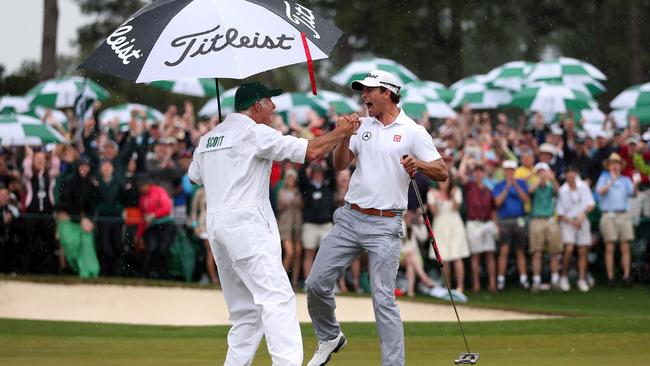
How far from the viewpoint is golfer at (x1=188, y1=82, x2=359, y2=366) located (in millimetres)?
7949

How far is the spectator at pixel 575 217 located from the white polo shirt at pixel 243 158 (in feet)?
36.4

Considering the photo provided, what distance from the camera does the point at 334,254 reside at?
356 inches

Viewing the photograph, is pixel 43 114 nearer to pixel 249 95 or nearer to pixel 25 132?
pixel 25 132

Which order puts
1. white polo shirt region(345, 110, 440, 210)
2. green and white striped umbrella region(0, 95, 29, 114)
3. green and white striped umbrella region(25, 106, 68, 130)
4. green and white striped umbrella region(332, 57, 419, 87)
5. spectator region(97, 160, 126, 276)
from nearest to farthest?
1. white polo shirt region(345, 110, 440, 210)
2. spectator region(97, 160, 126, 276)
3. green and white striped umbrella region(332, 57, 419, 87)
4. green and white striped umbrella region(0, 95, 29, 114)
5. green and white striped umbrella region(25, 106, 68, 130)

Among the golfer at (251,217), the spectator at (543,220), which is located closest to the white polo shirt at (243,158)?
the golfer at (251,217)

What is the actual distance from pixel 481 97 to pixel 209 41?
60.6 feet

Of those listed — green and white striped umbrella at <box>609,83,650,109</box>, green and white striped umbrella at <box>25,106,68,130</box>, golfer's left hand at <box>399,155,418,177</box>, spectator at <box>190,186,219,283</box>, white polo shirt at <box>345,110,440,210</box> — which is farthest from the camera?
green and white striped umbrella at <box>25,106,68,130</box>

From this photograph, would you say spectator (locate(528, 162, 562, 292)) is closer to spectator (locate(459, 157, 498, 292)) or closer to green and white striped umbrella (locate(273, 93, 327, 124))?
spectator (locate(459, 157, 498, 292))

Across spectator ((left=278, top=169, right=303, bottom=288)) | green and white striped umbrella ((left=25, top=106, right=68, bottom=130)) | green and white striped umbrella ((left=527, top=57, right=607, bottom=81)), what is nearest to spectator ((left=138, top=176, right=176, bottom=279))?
spectator ((left=278, top=169, right=303, bottom=288))

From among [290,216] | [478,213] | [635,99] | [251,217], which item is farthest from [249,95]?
[635,99]

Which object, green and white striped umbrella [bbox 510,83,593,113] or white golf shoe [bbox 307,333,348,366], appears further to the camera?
green and white striped umbrella [bbox 510,83,593,113]

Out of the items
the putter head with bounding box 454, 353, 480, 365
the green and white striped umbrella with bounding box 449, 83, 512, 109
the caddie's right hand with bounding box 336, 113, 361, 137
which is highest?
the caddie's right hand with bounding box 336, 113, 361, 137

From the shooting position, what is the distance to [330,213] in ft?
59.7

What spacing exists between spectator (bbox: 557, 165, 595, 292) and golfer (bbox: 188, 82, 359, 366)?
10941 mm
